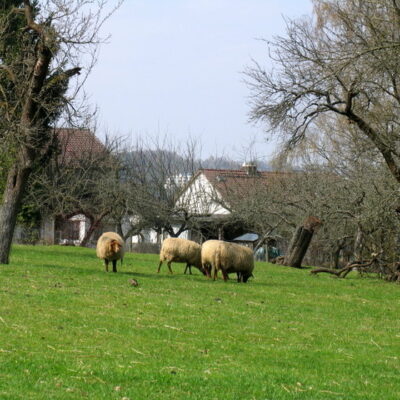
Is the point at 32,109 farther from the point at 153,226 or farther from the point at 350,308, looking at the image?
the point at 153,226

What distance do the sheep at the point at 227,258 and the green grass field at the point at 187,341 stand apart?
7.02 ft

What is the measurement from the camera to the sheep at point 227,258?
22.0 m

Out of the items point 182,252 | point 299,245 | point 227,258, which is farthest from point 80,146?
point 227,258

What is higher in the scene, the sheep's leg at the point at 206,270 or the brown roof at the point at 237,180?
the brown roof at the point at 237,180

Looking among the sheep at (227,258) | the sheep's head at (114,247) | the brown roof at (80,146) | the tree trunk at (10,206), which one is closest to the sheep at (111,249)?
the sheep's head at (114,247)

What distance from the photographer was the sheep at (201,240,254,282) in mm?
22047

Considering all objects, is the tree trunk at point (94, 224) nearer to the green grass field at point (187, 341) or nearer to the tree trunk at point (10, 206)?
the tree trunk at point (10, 206)

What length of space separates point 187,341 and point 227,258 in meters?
10.7

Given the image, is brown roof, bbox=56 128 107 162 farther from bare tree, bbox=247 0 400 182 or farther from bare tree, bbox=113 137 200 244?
bare tree, bbox=247 0 400 182

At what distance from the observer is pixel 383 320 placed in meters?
15.7

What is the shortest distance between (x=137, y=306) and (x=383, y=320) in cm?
463

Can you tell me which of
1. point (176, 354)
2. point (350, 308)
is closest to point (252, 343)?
point (176, 354)

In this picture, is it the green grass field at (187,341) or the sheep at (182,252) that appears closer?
the green grass field at (187,341)

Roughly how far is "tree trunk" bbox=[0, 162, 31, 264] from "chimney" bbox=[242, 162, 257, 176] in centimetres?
3147
